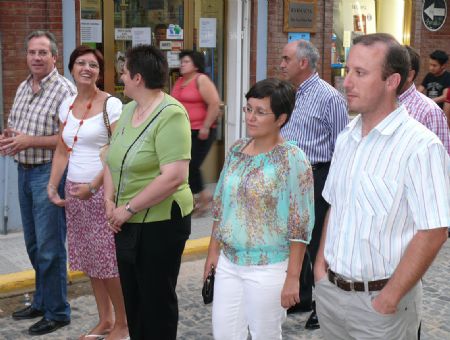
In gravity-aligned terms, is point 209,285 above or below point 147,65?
below

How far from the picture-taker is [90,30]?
8570 mm

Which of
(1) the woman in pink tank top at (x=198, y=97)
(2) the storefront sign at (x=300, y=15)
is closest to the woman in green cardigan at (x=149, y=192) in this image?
(1) the woman in pink tank top at (x=198, y=97)

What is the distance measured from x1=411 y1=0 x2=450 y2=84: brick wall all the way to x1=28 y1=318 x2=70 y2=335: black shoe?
26.8ft

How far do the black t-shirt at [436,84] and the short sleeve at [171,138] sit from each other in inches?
282

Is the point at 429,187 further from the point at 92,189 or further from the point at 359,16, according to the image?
the point at 359,16

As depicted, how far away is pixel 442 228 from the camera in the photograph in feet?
9.08

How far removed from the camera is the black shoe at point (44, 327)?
5.12 m

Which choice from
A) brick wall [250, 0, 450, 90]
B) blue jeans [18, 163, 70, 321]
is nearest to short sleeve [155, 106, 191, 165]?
blue jeans [18, 163, 70, 321]

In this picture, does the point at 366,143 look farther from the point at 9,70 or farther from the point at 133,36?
the point at 133,36

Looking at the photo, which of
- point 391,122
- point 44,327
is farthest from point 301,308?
point 391,122

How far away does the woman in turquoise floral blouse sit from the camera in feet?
11.7

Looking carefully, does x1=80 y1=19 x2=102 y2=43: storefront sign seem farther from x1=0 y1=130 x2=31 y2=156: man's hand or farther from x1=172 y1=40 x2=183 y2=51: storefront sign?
x1=0 y1=130 x2=31 y2=156: man's hand

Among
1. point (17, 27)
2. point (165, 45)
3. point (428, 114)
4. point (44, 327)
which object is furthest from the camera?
point (165, 45)

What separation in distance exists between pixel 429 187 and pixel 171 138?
1.61 m
